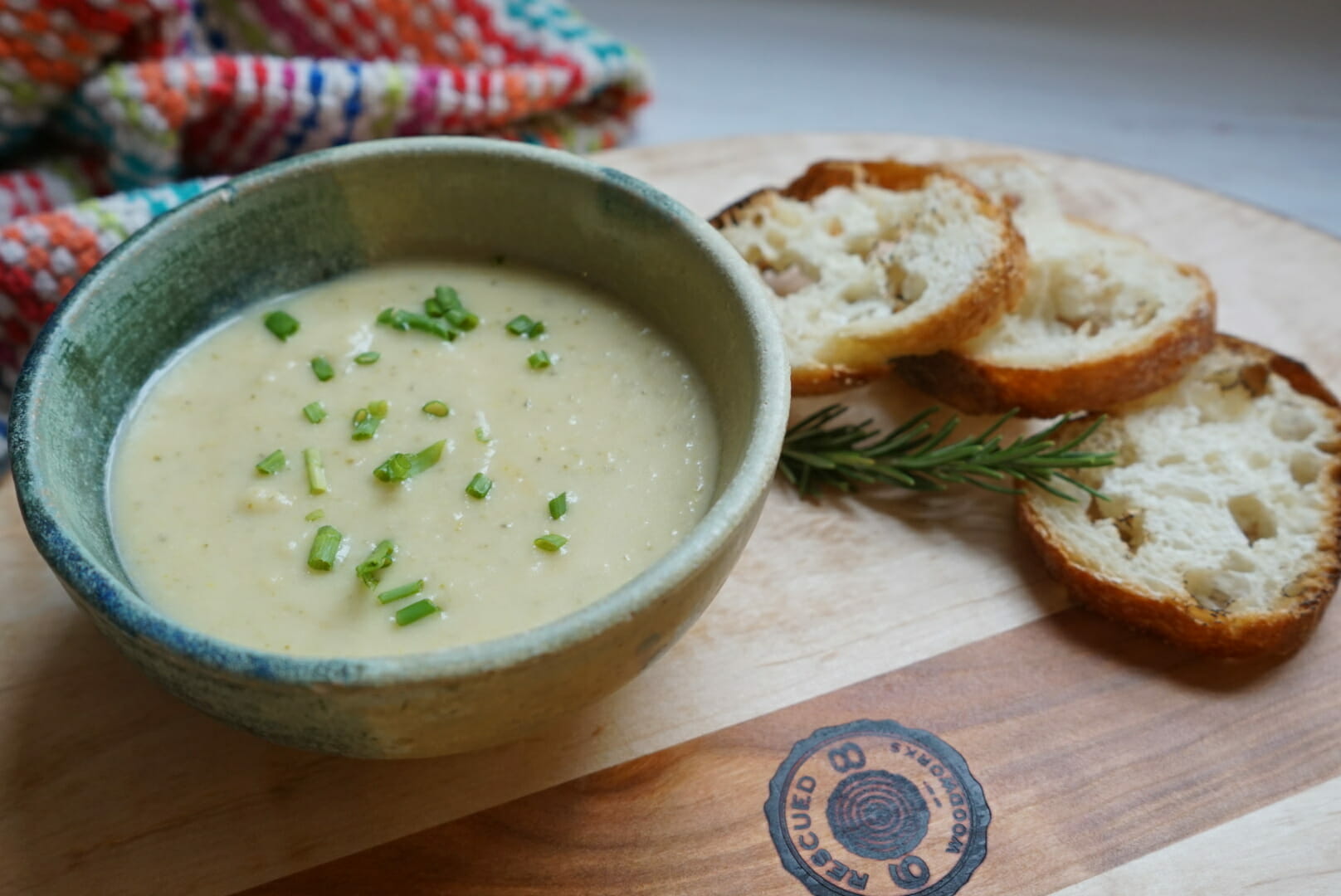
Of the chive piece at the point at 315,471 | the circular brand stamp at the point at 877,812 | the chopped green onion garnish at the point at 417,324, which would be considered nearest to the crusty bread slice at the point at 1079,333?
the circular brand stamp at the point at 877,812

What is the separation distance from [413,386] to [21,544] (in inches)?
25.1

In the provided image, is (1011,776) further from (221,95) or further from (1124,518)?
(221,95)

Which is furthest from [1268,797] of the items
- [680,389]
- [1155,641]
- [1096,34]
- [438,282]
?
[1096,34]

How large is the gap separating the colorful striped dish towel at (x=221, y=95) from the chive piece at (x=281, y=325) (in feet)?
1.66

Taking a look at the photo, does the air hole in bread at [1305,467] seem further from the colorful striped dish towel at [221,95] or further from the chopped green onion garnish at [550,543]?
the colorful striped dish towel at [221,95]

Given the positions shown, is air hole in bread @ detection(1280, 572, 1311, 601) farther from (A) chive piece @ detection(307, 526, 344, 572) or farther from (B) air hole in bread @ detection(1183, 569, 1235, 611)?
(A) chive piece @ detection(307, 526, 344, 572)

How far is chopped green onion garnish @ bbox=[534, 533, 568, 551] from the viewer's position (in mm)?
1498

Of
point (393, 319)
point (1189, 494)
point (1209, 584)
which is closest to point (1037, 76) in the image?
point (1189, 494)

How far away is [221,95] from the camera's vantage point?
2436 millimetres

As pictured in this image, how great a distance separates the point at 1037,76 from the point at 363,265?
2.11 m

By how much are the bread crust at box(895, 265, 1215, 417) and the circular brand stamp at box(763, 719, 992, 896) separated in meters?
0.63

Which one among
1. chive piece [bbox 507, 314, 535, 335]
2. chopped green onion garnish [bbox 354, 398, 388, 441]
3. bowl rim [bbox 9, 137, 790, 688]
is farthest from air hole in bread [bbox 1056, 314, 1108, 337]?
chopped green onion garnish [bbox 354, 398, 388, 441]

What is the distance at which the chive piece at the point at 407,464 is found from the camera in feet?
5.18

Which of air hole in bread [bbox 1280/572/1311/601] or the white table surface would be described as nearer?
air hole in bread [bbox 1280/572/1311/601]
